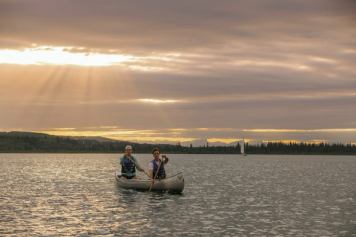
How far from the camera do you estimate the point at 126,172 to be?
2223 inches

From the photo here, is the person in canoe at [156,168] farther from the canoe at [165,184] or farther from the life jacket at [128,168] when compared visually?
the life jacket at [128,168]

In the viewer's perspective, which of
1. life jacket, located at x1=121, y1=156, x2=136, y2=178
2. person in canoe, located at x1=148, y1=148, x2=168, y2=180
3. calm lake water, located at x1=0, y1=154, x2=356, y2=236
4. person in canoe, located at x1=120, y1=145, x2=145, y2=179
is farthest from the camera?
life jacket, located at x1=121, y1=156, x2=136, y2=178

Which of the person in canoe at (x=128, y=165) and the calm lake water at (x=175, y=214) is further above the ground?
the person in canoe at (x=128, y=165)

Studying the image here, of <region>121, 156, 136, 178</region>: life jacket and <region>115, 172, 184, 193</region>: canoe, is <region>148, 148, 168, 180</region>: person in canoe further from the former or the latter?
<region>121, 156, 136, 178</region>: life jacket

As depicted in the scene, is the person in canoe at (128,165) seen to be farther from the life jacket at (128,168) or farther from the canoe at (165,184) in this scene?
the canoe at (165,184)

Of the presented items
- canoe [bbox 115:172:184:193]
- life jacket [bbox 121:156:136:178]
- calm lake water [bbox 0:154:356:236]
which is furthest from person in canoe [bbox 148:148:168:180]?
life jacket [bbox 121:156:136:178]

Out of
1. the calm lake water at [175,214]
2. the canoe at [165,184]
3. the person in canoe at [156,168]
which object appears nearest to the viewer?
the calm lake water at [175,214]

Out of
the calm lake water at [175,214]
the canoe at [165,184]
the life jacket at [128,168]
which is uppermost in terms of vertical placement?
the life jacket at [128,168]

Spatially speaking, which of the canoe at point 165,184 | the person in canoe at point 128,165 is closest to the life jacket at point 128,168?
the person in canoe at point 128,165

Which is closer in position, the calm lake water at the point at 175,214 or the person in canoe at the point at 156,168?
the calm lake water at the point at 175,214

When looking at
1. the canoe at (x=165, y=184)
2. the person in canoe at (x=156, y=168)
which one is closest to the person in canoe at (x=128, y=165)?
the canoe at (x=165, y=184)

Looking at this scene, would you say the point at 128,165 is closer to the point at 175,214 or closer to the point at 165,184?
the point at 165,184

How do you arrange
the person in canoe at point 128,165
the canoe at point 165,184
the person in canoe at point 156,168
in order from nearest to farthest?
the person in canoe at point 156,168 < the canoe at point 165,184 < the person in canoe at point 128,165

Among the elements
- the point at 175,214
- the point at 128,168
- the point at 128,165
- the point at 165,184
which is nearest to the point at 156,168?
the point at 165,184
